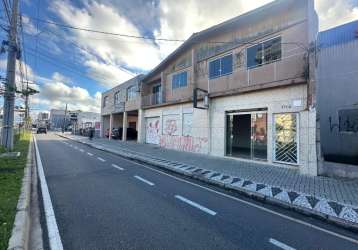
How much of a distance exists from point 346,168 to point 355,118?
256 inches

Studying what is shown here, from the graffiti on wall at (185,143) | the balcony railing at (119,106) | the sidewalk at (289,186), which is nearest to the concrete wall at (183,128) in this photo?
the graffiti on wall at (185,143)

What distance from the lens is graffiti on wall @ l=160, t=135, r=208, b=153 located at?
1504cm

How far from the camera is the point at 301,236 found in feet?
13.6

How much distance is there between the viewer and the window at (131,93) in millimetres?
26289

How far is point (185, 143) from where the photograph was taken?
16703mm

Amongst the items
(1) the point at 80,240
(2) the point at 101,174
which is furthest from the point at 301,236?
(2) the point at 101,174

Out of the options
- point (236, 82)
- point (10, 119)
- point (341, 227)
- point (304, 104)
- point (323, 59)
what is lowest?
point (341, 227)

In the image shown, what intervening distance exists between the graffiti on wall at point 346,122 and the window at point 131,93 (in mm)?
19230

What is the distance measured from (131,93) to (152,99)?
641cm

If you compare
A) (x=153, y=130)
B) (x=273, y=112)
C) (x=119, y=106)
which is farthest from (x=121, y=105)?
(x=273, y=112)

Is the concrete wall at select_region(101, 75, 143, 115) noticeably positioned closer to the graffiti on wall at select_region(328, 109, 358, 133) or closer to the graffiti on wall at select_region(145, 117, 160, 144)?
the graffiti on wall at select_region(145, 117, 160, 144)

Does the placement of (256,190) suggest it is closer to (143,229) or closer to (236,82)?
(143,229)

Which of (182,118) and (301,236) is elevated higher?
(182,118)

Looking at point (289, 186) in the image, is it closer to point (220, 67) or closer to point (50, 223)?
point (50, 223)
